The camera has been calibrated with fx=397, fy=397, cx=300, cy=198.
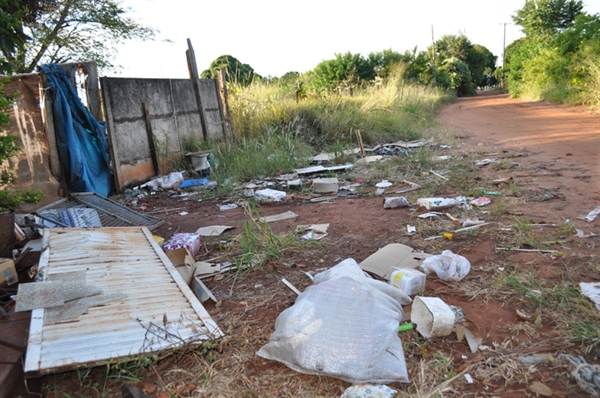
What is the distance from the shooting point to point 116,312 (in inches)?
81.7

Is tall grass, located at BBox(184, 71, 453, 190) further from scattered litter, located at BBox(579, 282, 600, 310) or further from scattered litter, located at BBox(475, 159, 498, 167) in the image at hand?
scattered litter, located at BBox(579, 282, 600, 310)

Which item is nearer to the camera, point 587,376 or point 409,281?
point 587,376

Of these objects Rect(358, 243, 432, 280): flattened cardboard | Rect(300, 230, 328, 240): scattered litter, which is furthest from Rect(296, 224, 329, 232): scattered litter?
Rect(358, 243, 432, 280): flattened cardboard

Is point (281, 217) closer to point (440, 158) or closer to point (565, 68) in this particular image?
point (440, 158)

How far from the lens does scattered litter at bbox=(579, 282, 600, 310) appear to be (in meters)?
1.99

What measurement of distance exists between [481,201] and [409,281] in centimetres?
203

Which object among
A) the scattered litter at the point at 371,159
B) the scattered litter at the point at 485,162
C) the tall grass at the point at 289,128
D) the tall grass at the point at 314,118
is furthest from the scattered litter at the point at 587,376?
the tall grass at the point at 314,118

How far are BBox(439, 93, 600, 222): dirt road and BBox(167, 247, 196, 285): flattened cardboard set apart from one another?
287 centimetres

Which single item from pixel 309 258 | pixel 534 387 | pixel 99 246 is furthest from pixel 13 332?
pixel 534 387

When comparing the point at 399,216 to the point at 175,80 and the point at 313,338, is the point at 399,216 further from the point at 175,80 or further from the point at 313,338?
the point at 175,80

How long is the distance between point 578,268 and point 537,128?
769 cm

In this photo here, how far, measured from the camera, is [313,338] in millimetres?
1727

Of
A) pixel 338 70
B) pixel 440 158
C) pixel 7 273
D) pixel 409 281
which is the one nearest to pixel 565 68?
pixel 338 70

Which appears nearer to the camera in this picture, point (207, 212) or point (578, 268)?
point (578, 268)
